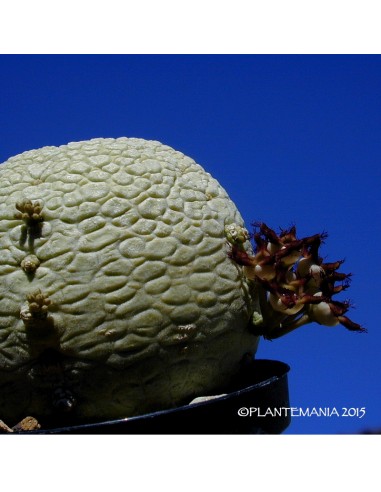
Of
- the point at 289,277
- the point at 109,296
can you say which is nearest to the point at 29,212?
the point at 109,296

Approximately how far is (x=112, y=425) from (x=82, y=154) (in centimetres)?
101

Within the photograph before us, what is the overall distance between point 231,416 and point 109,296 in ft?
1.94

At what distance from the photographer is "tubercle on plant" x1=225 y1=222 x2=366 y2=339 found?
300 cm

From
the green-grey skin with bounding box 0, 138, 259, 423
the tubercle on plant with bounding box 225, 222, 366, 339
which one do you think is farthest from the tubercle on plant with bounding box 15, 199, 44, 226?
the tubercle on plant with bounding box 225, 222, 366, 339

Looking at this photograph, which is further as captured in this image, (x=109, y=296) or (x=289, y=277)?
(x=289, y=277)

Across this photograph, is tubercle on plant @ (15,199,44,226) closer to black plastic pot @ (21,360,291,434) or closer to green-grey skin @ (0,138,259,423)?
green-grey skin @ (0,138,259,423)

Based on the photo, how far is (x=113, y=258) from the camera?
2.81 m

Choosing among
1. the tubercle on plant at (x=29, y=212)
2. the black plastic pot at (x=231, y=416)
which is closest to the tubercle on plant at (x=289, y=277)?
the black plastic pot at (x=231, y=416)

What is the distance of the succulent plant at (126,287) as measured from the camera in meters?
2.80

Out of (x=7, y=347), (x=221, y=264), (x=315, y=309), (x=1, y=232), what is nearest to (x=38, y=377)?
(x=7, y=347)

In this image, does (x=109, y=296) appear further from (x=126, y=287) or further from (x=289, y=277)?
(x=289, y=277)

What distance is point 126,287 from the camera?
280 cm

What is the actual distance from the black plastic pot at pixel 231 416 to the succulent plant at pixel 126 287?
0.44 feet

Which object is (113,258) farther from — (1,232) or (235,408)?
(235,408)
